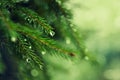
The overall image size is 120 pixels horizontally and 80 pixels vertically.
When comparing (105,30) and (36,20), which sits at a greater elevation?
(105,30)

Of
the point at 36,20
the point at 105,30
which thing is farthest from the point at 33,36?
the point at 105,30

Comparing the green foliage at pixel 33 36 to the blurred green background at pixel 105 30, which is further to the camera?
the blurred green background at pixel 105 30

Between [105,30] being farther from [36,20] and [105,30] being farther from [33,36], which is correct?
[33,36]

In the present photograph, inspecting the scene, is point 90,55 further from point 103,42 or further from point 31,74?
point 103,42

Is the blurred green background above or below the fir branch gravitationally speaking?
above

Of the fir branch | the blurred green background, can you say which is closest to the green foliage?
the fir branch

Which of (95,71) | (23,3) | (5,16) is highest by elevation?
(95,71)

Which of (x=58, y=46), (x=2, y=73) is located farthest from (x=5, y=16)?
(x=2, y=73)

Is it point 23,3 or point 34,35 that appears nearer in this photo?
point 34,35

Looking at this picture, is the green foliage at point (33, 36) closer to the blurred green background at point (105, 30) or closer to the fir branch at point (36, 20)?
the fir branch at point (36, 20)

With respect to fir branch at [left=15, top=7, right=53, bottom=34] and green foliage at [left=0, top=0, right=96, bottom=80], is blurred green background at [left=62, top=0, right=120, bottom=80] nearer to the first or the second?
green foliage at [left=0, top=0, right=96, bottom=80]

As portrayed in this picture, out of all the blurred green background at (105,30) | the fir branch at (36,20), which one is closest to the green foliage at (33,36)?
the fir branch at (36,20)
